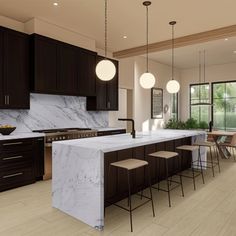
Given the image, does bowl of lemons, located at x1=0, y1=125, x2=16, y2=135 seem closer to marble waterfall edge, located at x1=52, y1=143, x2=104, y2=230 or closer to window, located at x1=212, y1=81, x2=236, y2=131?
marble waterfall edge, located at x1=52, y1=143, x2=104, y2=230

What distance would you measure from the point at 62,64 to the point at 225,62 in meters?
6.93

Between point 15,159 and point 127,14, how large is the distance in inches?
131

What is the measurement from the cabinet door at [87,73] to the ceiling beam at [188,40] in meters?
1.53

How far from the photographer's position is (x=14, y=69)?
4062 millimetres

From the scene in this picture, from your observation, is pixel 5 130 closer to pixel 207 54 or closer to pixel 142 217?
pixel 142 217

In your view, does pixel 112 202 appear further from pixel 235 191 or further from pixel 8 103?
pixel 8 103

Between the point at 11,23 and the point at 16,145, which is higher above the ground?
the point at 11,23

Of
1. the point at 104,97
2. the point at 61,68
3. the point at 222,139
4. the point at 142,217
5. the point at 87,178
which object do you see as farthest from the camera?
the point at 222,139

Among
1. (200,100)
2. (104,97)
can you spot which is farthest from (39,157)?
(200,100)

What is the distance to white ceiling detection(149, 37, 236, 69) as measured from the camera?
21.4 ft

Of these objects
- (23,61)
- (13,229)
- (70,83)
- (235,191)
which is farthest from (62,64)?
(235,191)

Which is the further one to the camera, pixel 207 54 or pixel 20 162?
pixel 207 54

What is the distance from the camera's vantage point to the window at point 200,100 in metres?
9.66

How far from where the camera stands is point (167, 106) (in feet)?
30.8
